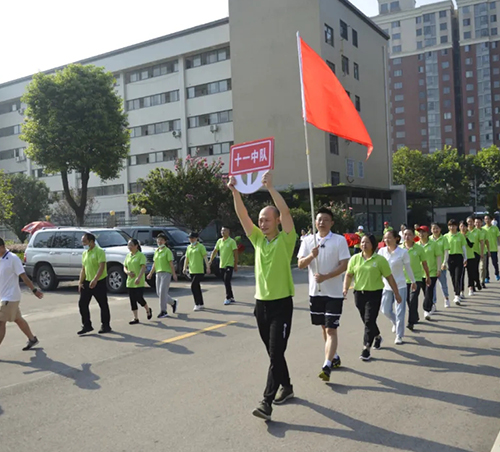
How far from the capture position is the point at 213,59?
47438mm

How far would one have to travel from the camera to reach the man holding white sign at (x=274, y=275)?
5.11 m

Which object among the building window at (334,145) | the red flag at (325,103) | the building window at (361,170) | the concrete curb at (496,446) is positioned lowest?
the concrete curb at (496,446)

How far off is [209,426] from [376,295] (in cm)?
325

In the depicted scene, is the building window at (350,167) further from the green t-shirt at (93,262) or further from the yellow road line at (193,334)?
the green t-shirt at (93,262)

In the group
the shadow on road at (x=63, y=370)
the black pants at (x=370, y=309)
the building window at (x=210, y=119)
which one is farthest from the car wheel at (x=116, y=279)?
the building window at (x=210, y=119)

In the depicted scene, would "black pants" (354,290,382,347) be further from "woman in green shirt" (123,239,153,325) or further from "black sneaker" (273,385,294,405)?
"woman in green shirt" (123,239,153,325)

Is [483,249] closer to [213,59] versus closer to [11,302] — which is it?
[11,302]

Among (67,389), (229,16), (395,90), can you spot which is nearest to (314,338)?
(67,389)

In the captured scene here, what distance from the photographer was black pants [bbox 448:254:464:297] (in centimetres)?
1235

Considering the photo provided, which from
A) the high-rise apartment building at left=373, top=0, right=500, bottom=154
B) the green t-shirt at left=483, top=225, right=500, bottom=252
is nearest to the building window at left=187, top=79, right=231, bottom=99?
the green t-shirt at left=483, top=225, right=500, bottom=252

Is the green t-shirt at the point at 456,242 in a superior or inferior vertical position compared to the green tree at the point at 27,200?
inferior

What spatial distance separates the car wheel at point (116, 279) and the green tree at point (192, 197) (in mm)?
10793

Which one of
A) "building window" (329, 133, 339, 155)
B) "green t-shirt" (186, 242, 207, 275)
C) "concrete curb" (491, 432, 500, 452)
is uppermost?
"building window" (329, 133, 339, 155)

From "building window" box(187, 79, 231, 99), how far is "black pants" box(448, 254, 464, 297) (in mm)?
36464
